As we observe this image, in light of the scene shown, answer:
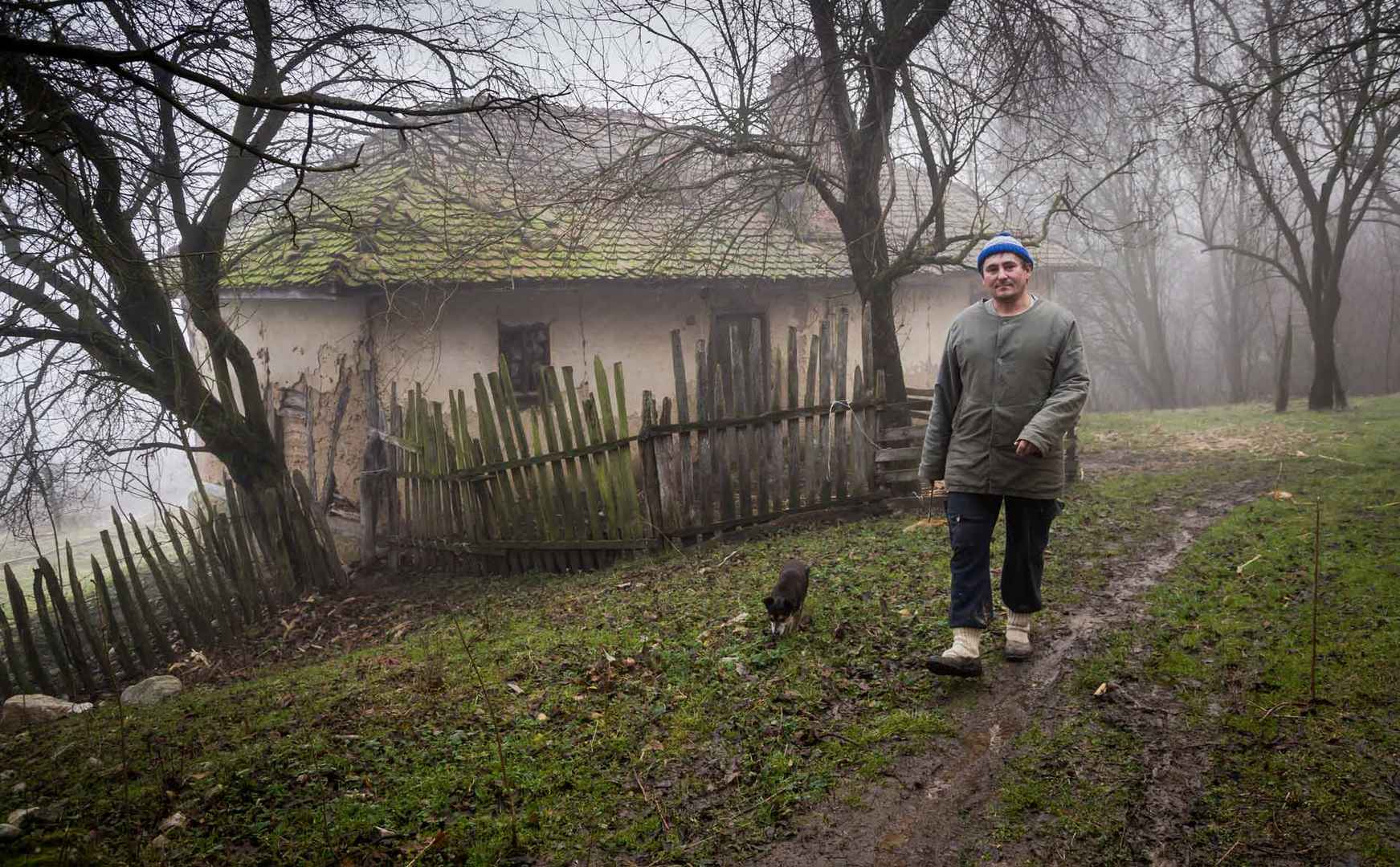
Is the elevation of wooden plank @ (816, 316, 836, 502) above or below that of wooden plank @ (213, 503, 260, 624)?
above

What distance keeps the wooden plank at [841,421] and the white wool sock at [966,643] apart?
12.8ft

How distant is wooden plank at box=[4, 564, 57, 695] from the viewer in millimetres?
5844

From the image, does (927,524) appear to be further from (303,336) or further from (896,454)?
(303,336)

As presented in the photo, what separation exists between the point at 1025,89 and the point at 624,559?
18.7 feet

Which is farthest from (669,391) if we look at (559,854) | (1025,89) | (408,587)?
(559,854)

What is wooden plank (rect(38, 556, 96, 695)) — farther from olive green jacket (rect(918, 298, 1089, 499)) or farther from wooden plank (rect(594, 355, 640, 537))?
olive green jacket (rect(918, 298, 1089, 499))

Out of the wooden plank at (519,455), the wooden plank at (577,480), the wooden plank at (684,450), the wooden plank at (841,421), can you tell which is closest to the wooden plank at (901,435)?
the wooden plank at (841,421)

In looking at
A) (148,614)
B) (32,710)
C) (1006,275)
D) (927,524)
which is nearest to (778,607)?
(1006,275)

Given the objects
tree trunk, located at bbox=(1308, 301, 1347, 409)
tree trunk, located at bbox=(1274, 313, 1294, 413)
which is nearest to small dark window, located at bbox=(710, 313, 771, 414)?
tree trunk, located at bbox=(1308, 301, 1347, 409)

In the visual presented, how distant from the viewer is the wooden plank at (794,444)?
7.77m

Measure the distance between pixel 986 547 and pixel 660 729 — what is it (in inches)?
65.6

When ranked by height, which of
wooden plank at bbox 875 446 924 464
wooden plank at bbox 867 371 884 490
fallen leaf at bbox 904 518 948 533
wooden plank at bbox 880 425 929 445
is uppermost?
wooden plank at bbox 867 371 884 490

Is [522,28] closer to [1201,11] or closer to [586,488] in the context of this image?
[586,488]

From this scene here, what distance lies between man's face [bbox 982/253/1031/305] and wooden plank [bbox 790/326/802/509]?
142 inches
